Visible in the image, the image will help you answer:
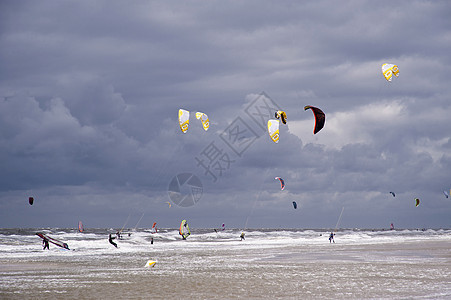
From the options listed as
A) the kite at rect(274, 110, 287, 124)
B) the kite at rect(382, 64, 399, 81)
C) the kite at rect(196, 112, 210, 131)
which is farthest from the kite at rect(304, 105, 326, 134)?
the kite at rect(196, 112, 210, 131)

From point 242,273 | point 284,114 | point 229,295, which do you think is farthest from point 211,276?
point 284,114

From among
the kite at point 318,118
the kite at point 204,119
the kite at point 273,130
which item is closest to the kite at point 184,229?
the kite at point 204,119

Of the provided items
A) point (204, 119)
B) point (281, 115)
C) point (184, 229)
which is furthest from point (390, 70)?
point (184, 229)

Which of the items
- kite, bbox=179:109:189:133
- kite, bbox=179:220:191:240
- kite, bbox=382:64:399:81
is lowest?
kite, bbox=179:220:191:240

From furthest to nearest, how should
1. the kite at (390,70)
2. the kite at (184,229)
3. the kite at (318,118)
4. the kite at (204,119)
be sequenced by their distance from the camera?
the kite at (184,229)
the kite at (204,119)
the kite at (390,70)
the kite at (318,118)

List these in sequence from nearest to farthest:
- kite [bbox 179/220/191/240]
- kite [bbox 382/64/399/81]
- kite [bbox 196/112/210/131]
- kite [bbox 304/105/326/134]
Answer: kite [bbox 304/105/326/134] < kite [bbox 382/64/399/81] < kite [bbox 196/112/210/131] < kite [bbox 179/220/191/240]

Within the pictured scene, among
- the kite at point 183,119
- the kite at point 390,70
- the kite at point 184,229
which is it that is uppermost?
the kite at point 390,70

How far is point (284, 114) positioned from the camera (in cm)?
3409

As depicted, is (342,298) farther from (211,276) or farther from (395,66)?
(395,66)

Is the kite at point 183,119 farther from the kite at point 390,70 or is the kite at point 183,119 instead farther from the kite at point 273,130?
the kite at point 390,70

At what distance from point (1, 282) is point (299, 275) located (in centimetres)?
1075

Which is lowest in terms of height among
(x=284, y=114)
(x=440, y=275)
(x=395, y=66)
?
(x=440, y=275)

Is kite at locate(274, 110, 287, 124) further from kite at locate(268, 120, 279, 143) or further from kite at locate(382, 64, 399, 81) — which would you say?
kite at locate(382, 64, 399, 81)

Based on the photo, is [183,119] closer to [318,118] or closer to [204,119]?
[204,119]
